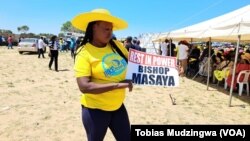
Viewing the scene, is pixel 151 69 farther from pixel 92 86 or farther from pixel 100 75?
pixel 92 86

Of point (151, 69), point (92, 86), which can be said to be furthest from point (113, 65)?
point (151, 69)

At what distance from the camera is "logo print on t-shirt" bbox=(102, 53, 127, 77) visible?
2645mm

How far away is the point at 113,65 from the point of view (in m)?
2.68

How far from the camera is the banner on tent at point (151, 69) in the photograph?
9.86ft

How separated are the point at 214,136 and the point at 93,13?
1.31m

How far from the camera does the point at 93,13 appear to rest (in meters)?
2.62

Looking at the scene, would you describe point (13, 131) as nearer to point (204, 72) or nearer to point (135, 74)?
point (135, 74)

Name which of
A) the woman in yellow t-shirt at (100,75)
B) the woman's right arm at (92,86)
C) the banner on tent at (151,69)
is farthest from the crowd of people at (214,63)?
the woman's right arm at (92,86)

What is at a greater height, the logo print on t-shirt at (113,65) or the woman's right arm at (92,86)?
the logo print on t-shirt at (113,65)

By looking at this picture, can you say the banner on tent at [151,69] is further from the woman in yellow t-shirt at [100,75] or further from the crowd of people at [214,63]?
the crowd of people at [214,63]

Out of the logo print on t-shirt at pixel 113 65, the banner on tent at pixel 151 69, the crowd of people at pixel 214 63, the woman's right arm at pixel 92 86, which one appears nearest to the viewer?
the woman's right arm at pixel 92 86

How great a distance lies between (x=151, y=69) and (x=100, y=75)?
811mm

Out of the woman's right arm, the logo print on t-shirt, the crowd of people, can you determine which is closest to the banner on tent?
the logo print on t-shirt

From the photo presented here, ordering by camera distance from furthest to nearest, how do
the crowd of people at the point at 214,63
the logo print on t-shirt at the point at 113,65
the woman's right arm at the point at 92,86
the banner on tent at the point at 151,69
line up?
the crowd of people at the point at 214,63
the banner on tent at the point at 151,69
the logo print on t-shirt at the point at 113,65
the woman's right arm at the point at 92,86
